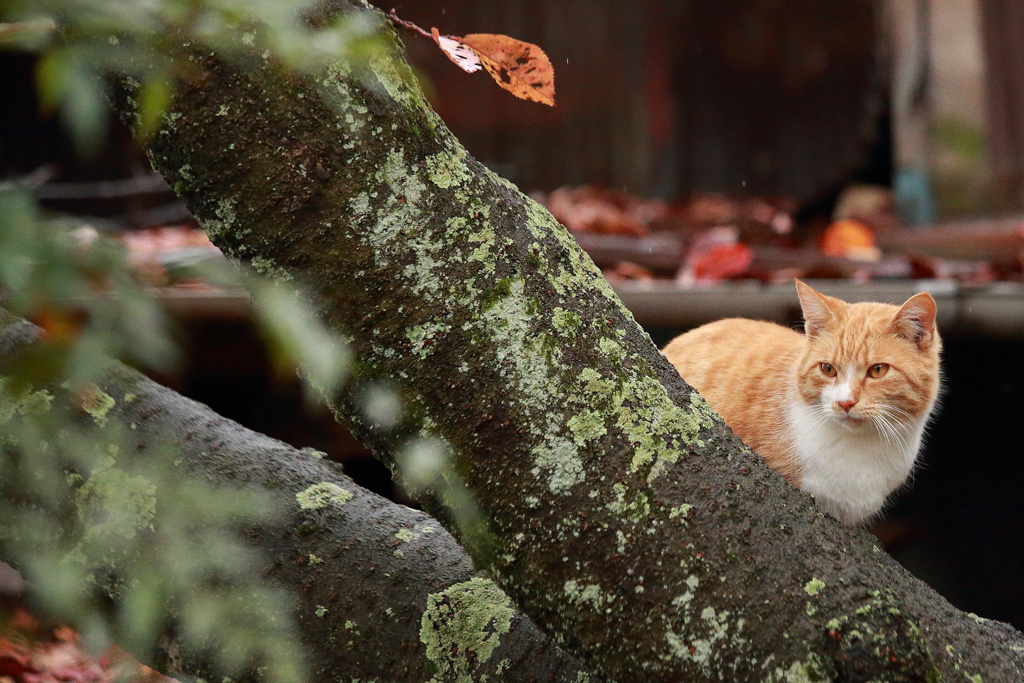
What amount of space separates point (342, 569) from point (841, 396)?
3.72 ft

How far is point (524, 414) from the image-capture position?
1108mm

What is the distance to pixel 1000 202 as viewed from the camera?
5.04m

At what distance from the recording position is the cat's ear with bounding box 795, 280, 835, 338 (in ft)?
6.33

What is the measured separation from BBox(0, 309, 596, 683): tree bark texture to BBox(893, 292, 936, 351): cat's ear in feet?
3.61

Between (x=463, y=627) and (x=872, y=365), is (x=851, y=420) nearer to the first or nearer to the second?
(x=872, y=365)

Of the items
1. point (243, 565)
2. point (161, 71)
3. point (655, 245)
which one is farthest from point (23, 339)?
point (655, 245)

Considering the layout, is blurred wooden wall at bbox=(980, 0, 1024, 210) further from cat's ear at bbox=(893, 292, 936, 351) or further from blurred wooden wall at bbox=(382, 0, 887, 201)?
cat's ear at bbox=(893, 292, 936, 351)

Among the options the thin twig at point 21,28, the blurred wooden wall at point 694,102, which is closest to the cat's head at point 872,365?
the thin twig at point 21,28

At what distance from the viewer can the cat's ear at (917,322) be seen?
182 centimetres

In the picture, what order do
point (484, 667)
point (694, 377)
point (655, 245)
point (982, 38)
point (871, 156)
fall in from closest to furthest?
point (484, 667) < point (694, 377) < point (655, 245) < point (982, 38) < point (871, 156)

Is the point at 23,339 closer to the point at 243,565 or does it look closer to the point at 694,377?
the point at 243,565

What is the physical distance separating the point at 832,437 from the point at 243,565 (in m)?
1.25

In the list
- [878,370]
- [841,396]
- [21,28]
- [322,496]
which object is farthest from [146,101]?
[878,370]

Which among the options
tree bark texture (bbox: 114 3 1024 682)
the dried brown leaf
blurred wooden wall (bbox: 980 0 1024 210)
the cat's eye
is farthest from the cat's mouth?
blurred wooden wall (bbox: 980 0 1024 210)
